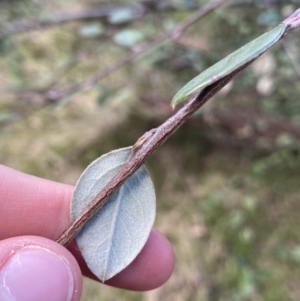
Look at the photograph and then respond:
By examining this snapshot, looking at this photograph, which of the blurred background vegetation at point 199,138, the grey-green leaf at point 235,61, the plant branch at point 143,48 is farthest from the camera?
the blurred background vegetation at point 199,138

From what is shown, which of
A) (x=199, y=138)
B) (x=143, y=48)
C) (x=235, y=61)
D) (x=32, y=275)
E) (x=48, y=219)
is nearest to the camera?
(x=235, y=61)

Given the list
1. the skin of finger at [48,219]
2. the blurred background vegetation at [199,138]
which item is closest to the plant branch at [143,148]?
the skin of finger at [48,219]

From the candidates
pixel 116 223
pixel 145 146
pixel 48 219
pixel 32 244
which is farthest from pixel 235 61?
pixel 48 219

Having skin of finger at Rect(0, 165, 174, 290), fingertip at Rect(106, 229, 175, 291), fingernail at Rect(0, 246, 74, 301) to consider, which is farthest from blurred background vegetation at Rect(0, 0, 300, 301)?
fingernail at Rect(0, 246, 74, 301)

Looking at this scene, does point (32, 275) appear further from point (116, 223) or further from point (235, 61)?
point (235, 61)

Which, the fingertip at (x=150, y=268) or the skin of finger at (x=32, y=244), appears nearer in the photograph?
the skin of finger at (x=32, y=244)

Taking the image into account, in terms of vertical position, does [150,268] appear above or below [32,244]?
below

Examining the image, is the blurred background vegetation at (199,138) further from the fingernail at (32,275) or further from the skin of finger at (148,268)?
the fingernail at (32,275)
